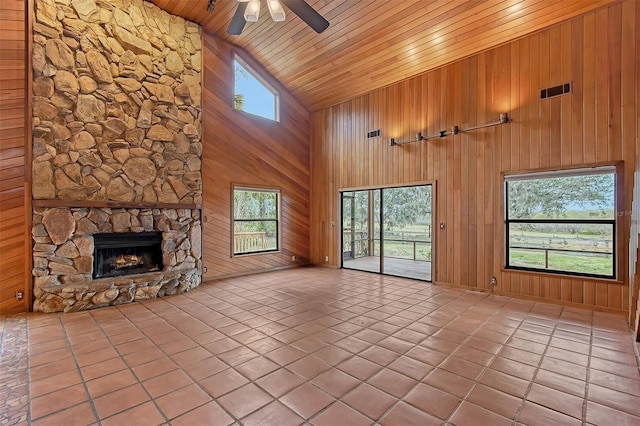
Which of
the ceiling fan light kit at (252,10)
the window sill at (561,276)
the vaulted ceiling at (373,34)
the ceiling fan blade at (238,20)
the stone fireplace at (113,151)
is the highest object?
the vaulted ceiling at (373,34)

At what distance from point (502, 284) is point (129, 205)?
6.03 metres

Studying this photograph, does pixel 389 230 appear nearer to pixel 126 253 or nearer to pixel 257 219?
pixel 257 219

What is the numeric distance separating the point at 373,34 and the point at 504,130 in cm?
266

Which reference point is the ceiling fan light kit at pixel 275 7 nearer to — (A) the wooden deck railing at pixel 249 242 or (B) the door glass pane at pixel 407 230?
(B) the door glass pane at pixel 407 230

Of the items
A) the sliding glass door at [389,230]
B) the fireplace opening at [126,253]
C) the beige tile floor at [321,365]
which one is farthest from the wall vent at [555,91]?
the fireplace opening at [126,253]

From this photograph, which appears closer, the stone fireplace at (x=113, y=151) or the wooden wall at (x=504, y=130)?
the wooden wall at (x=504, y=130)

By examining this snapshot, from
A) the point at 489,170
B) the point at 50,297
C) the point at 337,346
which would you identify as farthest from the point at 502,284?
the point at 50,297

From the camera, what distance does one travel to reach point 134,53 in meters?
4.84

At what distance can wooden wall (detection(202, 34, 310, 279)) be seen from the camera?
5785mm

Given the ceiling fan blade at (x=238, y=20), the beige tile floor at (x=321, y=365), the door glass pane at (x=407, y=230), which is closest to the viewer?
the beige tile floor at (x=321, y=365)

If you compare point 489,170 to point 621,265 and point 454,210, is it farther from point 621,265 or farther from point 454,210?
point 621,265

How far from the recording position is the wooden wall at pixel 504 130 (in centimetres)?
386

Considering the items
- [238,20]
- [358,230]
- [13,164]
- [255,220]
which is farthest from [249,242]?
[238,20]

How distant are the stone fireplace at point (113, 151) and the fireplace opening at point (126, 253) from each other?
0.7 inches
